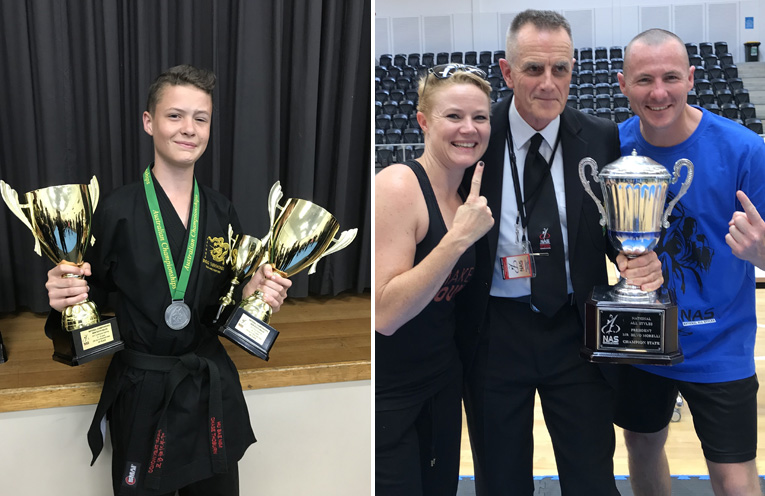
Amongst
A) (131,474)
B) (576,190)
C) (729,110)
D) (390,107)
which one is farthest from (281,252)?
(729,110)

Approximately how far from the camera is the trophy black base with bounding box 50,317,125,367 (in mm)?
1817

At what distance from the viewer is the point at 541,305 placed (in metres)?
→ 1.40

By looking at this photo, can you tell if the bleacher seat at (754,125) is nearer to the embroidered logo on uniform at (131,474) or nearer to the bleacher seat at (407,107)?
the bleacher seat at (407,107)

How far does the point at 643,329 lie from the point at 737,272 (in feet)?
0.75

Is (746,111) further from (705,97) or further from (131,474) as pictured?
(131,474)

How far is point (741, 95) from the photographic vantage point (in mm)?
1566

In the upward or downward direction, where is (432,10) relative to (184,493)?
upward

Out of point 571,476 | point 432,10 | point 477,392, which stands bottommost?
point 571,476

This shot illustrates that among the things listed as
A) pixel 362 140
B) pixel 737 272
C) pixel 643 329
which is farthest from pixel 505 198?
pixel 362 140

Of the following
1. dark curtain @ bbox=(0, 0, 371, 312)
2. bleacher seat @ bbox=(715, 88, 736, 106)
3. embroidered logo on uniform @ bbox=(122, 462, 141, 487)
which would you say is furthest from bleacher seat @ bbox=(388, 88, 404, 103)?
dark curtain @ bbox=(0, 0, 371, 312)

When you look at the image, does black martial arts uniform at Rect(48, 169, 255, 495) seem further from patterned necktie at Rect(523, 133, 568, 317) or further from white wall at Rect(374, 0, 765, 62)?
patterned necktie at Rect(523, 133, 568, 317)

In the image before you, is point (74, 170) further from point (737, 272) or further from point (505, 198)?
point (737, 272)

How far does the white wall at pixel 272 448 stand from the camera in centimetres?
220

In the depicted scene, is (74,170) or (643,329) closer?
(643,329)
